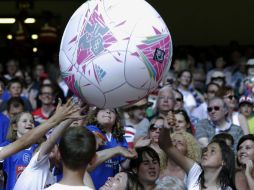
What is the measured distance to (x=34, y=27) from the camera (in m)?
16.1

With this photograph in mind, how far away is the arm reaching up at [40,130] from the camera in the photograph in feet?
19.3

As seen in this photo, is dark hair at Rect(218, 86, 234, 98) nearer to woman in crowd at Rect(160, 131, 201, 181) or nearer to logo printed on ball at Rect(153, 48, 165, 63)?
woman in crowd at Rect(160, 131, 201, 181)

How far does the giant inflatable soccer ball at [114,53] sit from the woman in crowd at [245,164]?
4.23 ft

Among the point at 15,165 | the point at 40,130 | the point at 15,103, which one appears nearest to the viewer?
the point at 40,130

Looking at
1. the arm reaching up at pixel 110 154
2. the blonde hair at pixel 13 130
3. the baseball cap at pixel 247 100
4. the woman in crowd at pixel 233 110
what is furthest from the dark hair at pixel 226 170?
the baseball cap at pixel 247 100

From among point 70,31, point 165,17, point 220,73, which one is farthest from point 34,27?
point 70,31

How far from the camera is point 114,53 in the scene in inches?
236

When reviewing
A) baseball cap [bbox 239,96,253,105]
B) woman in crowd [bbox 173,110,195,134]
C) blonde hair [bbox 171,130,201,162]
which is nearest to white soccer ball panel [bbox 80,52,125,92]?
blonde hair [bbox 171,130,201,162]

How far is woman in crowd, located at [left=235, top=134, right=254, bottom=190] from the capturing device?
7.04 m

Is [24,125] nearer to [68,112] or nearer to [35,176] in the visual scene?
[35,176]

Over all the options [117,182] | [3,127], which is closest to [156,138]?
[117,182]

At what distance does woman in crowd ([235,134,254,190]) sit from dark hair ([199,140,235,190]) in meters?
0.13

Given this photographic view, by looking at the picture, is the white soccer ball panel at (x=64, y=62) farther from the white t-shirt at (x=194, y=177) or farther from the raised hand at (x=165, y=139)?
the white t-shirt at (x=194, y=177)

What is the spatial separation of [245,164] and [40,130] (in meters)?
2.19
